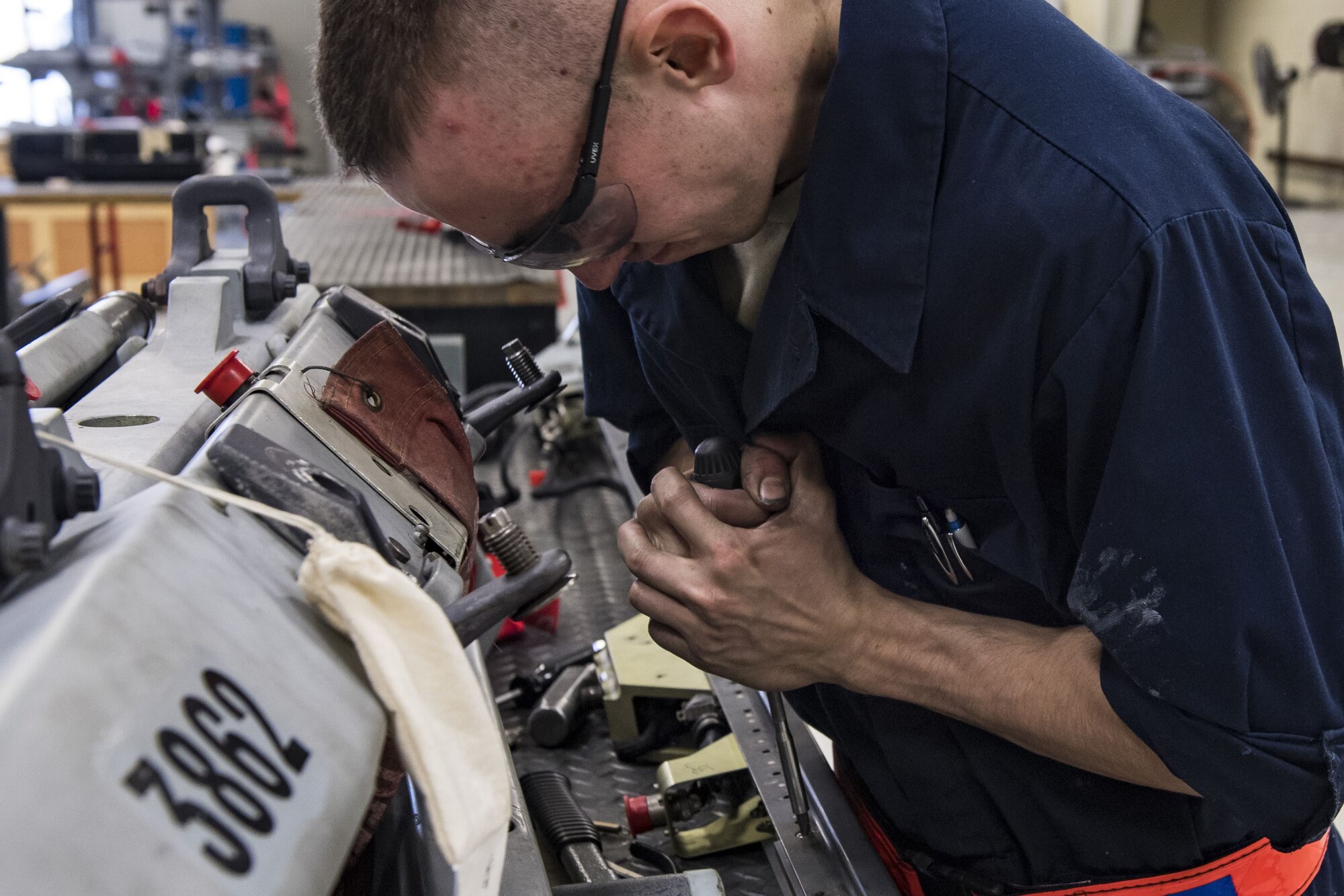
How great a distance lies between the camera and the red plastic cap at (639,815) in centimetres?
103

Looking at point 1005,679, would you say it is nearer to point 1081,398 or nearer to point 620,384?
point 1081,398

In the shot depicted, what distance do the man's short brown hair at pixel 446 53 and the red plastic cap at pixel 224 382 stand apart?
0.20 meters

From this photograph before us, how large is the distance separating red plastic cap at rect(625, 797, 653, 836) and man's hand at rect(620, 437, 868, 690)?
188 millimetres

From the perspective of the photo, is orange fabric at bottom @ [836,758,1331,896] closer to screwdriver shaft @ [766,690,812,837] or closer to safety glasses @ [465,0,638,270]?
screwdriver shaft @ [766,690,812,837]

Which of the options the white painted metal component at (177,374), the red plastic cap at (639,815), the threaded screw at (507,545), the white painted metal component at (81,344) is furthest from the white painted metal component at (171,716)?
the red plastic cap at (639,815)

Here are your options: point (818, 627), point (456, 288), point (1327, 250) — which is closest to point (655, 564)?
point (818, 627)

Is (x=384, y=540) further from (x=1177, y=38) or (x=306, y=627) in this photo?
(x=1177, y=38)

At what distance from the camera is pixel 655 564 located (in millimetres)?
903

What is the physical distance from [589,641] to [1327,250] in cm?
667

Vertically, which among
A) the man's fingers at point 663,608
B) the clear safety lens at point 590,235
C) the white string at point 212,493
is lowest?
the man's fingers at point 663,608

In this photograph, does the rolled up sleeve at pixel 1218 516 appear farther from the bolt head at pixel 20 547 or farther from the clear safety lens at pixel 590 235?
the bolt head at pixel 20 547

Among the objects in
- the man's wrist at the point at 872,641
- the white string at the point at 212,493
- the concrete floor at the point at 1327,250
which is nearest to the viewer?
the white string at the point at 212,493

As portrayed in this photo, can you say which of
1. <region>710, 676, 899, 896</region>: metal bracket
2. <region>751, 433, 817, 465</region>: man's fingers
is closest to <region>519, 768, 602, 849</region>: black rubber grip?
<region>710, 676, 899, 896</region>: metal bracket

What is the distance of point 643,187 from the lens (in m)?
0.76
